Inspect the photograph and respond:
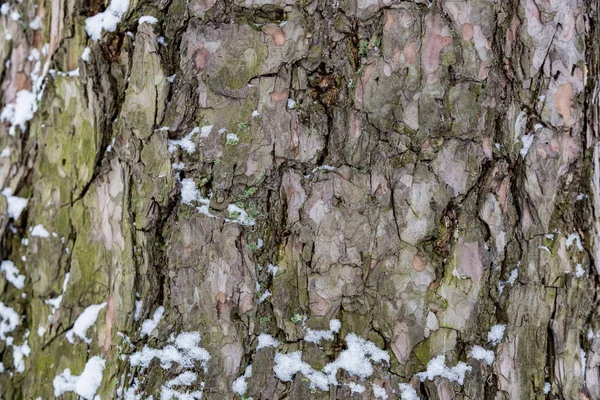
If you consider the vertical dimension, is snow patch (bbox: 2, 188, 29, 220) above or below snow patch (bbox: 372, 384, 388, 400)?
above

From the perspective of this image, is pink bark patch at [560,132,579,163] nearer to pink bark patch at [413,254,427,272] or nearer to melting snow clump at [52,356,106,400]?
pink bark patch at [413,254,427,272]

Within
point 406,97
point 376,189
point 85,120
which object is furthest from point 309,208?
point 85,120

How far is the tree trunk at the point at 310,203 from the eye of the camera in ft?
3.40

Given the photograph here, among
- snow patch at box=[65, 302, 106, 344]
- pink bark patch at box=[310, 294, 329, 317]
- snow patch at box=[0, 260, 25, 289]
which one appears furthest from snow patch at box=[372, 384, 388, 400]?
snow patch at box=[0, 260, 25, 289]

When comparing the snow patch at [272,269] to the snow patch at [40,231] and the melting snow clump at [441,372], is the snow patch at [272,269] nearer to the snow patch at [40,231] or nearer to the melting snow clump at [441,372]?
the melting snow clump at [441,372]

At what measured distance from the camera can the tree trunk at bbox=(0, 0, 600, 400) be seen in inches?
40.8

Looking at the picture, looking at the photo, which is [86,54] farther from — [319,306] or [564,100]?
[564,100]

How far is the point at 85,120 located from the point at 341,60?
0.61 metres

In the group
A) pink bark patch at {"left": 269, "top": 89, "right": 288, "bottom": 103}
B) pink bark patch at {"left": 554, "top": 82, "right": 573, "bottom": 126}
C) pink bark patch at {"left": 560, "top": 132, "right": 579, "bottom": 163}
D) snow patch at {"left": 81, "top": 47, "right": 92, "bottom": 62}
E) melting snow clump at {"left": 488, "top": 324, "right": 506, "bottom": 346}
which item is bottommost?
melting snow clump at {"left": 488, "top": 324, "right": 506, "bottom": 346}

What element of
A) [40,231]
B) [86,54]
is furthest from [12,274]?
[86,54]

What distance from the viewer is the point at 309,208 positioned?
1.04 metres

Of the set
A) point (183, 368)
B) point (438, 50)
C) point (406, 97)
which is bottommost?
point (183, 368)

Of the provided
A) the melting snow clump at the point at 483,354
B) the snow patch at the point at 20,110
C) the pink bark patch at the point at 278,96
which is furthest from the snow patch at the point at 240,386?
the snow patch at the point at 20,110

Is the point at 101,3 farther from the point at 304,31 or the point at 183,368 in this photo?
the point at 183,368
